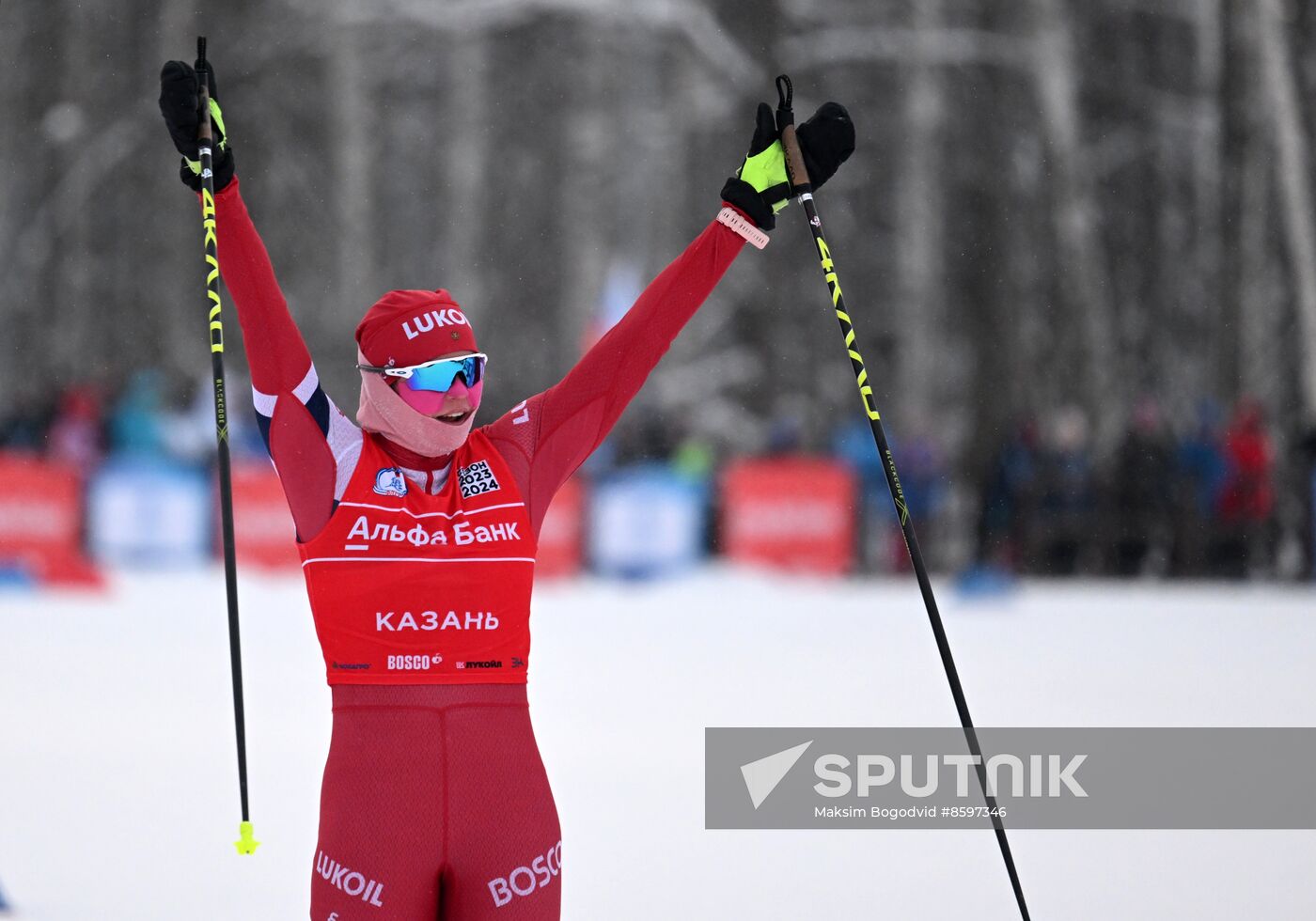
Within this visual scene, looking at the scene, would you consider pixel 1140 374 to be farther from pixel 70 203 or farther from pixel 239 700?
pixel 239 700

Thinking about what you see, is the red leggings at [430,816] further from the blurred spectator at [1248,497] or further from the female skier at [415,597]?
the blurred spectator at [1248,497]

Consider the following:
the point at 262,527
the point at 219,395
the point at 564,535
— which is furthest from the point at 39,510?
the point at 219,395

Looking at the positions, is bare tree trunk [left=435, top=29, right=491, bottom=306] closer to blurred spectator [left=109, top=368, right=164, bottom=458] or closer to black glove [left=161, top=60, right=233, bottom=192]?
blurred spectator [left=109, top=368, right=164, bottom=458]

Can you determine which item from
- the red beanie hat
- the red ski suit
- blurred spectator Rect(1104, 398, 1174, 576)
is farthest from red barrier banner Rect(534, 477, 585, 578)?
the red ski suit

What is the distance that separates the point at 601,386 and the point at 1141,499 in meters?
11.9

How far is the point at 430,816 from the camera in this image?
3293 millimetres

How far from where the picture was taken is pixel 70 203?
94.2 feet

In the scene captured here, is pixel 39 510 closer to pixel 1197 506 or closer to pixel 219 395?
pixel 1197 506

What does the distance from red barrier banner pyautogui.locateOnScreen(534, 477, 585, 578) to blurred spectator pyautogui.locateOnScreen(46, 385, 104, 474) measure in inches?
152

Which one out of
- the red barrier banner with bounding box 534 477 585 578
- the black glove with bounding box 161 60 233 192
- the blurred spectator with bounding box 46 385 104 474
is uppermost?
the blurred spectator with bounding box 46 385 104 474

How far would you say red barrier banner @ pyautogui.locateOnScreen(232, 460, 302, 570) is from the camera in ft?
46.0

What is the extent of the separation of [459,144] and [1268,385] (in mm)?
14615

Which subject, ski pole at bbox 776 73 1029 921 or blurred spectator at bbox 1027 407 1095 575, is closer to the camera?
ski pole at bbox 776 73 1029 921

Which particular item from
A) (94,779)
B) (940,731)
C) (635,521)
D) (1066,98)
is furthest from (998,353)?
(94,779)
